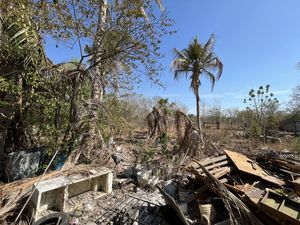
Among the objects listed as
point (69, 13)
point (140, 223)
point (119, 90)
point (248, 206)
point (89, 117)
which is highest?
point (69, 13)

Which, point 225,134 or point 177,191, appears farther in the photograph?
point 225,134

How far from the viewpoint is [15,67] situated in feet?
15.1

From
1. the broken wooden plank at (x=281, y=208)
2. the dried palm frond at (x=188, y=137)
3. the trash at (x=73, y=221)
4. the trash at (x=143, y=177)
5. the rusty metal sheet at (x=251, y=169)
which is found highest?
the dried palm frond at (x=188, y=137)

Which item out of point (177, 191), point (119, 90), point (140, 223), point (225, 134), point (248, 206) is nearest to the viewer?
point (248, 206)

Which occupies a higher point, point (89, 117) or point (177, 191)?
point (89, 117)

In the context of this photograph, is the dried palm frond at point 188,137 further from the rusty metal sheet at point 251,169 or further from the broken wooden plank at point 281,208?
the broken wooden plank at point 281,208

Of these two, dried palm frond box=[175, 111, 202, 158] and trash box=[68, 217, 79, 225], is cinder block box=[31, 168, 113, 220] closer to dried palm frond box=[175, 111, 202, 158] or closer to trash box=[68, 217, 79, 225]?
trash box=[68, 217, 79, 225]

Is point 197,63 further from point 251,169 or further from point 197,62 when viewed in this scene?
point 251,169

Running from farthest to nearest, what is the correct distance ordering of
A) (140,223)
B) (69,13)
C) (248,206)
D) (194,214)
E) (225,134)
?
1. (225,134)
2. (69,13)
3. (194,214)
4. (140,223)
5. (248,206)

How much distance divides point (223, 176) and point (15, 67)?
5.42m

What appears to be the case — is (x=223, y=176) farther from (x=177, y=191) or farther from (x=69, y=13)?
(x=69, y=13)

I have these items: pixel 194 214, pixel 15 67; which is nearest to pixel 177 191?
pixel 194 214

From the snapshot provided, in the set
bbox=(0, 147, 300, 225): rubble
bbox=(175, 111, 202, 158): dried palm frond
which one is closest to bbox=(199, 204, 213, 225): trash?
bbox=(0, 147, 300, 225): rubble

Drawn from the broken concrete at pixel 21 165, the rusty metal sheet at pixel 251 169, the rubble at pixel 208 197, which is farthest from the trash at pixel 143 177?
the broken concrete at pixel 21 165
